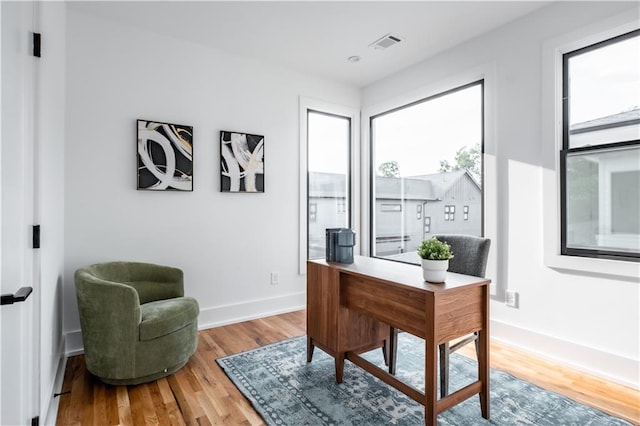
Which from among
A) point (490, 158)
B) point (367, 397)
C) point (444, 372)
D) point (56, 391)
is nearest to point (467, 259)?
point (444, 372)

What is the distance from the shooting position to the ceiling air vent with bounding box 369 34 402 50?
3271 millimetres

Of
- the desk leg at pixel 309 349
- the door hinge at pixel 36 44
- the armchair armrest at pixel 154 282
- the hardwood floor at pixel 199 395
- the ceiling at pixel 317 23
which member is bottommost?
the hardwood floor at pixel 199 395

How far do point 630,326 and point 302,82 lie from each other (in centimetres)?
380

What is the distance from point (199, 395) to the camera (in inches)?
85.4

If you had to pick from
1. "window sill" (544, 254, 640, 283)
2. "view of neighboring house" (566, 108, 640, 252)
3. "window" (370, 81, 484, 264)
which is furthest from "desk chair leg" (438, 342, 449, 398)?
"window" (370, 81, 484, 264)

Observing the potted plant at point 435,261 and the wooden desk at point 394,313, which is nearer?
the wooden desk at point 394,313

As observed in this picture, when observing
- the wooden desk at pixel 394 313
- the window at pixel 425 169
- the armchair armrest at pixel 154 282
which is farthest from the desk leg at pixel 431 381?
the armchair armrest at pixel 154 282

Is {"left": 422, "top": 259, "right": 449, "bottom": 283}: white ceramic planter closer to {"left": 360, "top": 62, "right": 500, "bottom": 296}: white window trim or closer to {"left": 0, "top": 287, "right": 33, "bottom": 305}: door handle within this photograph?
{"left": 360, "top": 62, "right": 500, "bottom": 296}: white window trim

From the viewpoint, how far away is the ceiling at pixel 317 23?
275 centimetres

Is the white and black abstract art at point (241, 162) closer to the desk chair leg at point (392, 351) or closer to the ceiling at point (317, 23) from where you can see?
the ceiling at point (317, 23)

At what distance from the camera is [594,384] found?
7.61 feet

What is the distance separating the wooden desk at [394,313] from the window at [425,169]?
1547 millimetres

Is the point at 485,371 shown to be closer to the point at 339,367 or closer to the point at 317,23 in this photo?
the point at 339,367

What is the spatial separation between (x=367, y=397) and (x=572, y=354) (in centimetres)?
170
